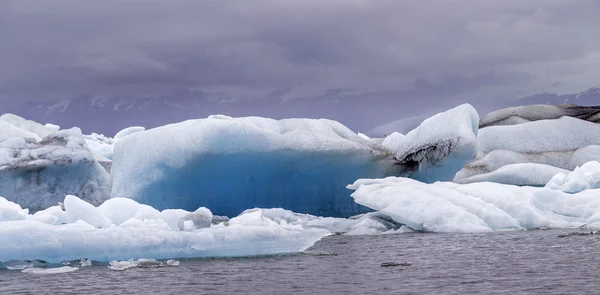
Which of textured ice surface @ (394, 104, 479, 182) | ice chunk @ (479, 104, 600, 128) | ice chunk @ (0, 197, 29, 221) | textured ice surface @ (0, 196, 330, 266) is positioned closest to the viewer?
textured ice surface @ (0, 196, 330, 266)

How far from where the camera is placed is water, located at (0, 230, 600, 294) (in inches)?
404

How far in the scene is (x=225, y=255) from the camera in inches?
566

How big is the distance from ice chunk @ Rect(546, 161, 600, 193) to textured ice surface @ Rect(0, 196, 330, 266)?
11.7 meters

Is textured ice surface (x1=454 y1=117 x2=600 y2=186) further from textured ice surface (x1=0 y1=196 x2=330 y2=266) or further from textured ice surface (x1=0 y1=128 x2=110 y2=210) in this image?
textured ice surface (x1=0 y1=196 x2=330 y2=266)

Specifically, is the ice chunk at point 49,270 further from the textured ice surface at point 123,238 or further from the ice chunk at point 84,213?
the ice chunk at point 84,213

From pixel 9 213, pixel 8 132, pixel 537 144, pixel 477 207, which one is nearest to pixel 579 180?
pixel 477 207

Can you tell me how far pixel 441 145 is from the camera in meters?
22.7

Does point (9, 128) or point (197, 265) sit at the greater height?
point (9, 128)

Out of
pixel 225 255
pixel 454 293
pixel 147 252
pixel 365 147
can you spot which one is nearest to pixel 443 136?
pixel 365 147

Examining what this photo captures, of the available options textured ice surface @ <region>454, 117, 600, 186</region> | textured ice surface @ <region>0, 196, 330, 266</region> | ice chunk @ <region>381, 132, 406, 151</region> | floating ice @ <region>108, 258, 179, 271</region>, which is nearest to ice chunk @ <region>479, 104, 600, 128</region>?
textured ice surface @ <region>454, 117, 600, 186</region>

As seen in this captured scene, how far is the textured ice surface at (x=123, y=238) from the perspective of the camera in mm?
12375

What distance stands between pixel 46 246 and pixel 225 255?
3.49m

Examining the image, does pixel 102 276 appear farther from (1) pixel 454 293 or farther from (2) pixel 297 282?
(1) pixel 454 293

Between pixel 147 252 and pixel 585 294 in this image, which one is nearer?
pixel 585 294
